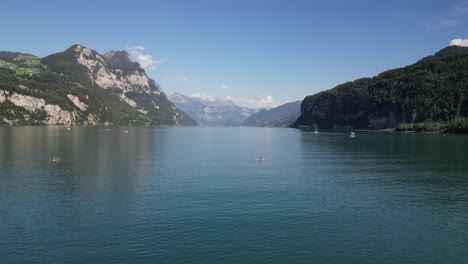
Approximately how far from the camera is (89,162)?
337 feet

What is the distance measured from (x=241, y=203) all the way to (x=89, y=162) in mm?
61611

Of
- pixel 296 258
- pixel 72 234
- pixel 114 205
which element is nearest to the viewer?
pixel 296 258

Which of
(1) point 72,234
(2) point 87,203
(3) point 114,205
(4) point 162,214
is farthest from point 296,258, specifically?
(2) point 87,203

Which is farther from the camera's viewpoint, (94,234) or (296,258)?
(94,234)

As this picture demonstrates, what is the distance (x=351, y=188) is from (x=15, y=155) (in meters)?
99.0

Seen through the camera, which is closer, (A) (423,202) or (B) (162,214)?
(B) (162,214)

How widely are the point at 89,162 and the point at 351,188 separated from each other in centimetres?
7040

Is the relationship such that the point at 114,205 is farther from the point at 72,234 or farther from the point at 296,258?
the point at 296,258

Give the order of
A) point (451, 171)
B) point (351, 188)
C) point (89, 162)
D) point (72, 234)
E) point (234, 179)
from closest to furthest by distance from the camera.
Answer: point (72, 234) → point (351, 188) → point (234, 179) → point (451, 171) → point (89, 162)

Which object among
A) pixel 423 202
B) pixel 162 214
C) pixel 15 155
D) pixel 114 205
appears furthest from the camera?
pixel 15 155

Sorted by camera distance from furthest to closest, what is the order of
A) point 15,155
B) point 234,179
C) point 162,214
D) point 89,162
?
point 15,155
point 89,162
point 234,179
point 162,214

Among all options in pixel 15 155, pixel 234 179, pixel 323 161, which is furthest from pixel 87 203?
pixel 323 161

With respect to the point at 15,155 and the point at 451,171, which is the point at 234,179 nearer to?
the point at 451,171

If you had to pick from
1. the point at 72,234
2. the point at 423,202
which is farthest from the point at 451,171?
the point at 72,234
